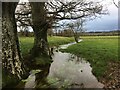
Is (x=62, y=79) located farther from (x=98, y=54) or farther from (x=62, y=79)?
(x=98, y=54)

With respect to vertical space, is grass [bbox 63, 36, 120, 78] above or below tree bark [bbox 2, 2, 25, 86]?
below

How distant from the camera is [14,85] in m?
11.6

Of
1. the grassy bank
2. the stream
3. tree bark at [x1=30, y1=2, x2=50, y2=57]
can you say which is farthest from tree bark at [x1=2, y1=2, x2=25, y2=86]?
the grassy bank

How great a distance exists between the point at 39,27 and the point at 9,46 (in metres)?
6.50

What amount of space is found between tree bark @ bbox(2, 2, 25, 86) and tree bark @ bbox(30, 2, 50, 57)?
5.87 meters

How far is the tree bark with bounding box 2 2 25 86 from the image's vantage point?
39.6 ft

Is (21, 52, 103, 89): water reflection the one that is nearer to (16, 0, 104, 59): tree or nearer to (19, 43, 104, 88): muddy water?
(19, 43, 104, 88): muddy water

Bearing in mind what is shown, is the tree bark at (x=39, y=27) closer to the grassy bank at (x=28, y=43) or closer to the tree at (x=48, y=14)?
the tree at (x=48, y=14)

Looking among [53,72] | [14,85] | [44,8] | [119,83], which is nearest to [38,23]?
[44,8]

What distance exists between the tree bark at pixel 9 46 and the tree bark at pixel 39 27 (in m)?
5.87

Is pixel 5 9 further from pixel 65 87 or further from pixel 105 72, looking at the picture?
pixel 105 72

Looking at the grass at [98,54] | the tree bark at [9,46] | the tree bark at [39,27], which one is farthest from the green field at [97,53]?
the tree bark at [9,46]

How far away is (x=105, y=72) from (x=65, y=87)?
12.5ft

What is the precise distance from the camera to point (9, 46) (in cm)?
1240
